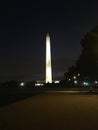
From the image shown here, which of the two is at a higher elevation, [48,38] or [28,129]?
[48,38]

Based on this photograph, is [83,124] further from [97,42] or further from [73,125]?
[97,42]

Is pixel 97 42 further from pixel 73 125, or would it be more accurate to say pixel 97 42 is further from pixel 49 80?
pixel 73 125

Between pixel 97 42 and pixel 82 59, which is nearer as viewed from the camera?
pixel 97 42

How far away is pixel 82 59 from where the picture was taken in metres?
81.7

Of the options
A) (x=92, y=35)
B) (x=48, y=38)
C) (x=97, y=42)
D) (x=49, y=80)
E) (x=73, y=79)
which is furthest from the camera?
(x=73, y=79)

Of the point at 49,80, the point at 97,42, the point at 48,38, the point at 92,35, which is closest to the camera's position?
the point at 97,42

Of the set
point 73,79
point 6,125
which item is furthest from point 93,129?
point 73,79

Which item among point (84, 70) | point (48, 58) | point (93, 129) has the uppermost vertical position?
point (48, 58)

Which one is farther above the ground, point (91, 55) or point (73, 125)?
point (91, 55)

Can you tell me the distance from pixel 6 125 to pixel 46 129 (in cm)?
201

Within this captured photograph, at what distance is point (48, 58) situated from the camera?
328ft

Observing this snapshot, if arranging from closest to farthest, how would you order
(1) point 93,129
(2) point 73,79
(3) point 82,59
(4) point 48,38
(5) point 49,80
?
(1) point 93,129 < (3) point 82,59 < (4) point 48,38 < (5) point 49,80 < (2) point 73,79

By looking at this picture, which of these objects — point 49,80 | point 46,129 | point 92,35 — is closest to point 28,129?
point 46,129

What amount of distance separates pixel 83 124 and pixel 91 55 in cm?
6088
